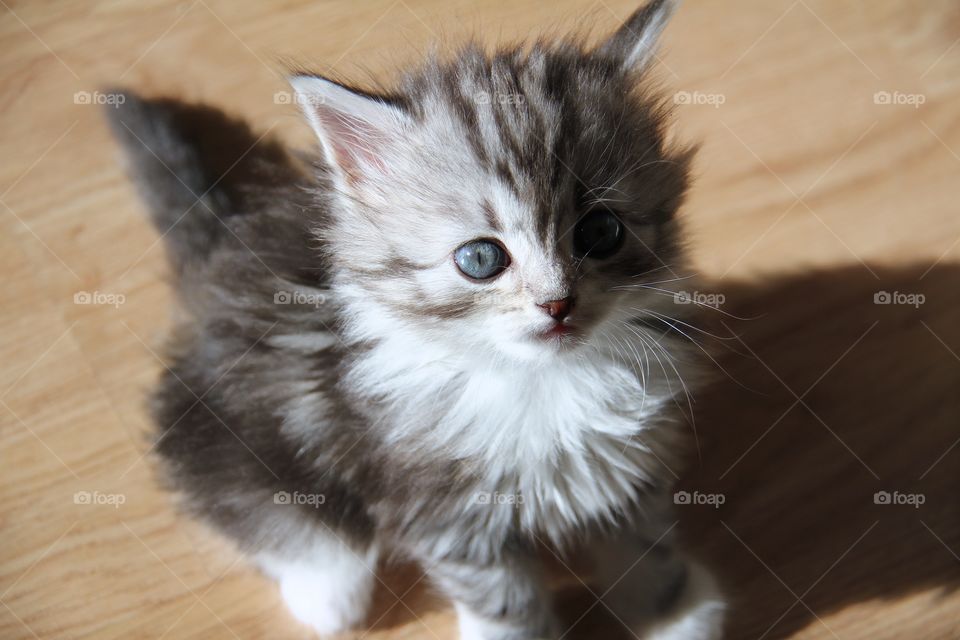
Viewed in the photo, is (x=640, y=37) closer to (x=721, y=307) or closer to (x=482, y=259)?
(x=482, y=259)

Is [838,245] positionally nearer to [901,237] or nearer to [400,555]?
[901,237]

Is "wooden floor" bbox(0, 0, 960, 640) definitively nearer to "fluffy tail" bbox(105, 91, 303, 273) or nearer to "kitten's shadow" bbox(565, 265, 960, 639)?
"kitten's shadow" bbox(565, 265, 960, 639)

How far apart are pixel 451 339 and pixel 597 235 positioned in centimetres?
23

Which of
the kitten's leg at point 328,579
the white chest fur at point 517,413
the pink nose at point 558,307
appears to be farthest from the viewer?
the kitten's leg at point 328,579

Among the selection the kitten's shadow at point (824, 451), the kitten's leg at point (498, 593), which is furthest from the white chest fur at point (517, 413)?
the kitten's shadow at point (824, 451)

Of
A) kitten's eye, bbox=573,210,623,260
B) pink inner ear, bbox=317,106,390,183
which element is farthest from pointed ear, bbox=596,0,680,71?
pink inner ear, bbox=317,106,390,183

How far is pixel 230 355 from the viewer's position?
4.19 ft

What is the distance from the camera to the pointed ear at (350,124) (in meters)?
1.01

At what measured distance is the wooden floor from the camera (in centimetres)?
149

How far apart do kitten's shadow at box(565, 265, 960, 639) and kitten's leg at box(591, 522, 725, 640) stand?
0.20ft

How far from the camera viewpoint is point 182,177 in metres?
1.46

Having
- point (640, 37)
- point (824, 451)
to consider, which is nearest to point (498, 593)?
point (824, 451)

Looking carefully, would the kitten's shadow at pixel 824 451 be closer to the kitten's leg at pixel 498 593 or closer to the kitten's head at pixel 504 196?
the kitten's leg at pixel 498 593

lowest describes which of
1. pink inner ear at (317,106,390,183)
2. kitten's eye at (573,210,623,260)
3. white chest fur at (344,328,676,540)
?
white chest fur at (344,328,676,540)
